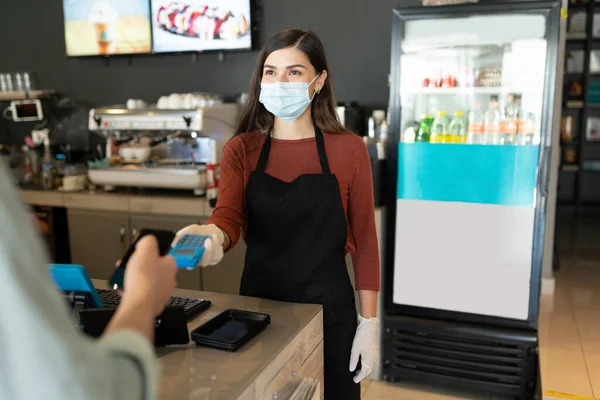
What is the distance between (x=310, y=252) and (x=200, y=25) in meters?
2.93

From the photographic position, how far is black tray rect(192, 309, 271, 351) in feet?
4.09

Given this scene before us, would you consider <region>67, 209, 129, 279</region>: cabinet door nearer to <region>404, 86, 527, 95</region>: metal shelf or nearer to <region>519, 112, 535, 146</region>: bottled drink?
<region>404, 86, 527, 95</region>: metal shelf

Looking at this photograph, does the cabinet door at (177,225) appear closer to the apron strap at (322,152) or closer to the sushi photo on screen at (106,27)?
the sushi photo on screen at (106,27)

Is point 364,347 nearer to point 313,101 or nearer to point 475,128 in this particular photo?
point 313,101

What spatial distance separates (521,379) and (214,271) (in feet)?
6.47

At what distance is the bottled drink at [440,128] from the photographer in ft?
10.2

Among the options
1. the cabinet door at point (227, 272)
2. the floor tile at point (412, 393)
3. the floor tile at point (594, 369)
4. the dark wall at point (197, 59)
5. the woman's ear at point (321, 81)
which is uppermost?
the dark wall at point (197, 59)

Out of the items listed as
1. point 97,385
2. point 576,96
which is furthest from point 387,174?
point 576,96

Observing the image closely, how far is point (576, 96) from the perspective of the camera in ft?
21.4

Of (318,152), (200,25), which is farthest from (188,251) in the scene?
(200,25)

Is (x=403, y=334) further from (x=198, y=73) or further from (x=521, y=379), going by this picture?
(x=198, y=73)

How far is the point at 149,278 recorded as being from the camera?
0.76 m

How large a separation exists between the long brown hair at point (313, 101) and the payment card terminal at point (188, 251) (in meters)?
0.72

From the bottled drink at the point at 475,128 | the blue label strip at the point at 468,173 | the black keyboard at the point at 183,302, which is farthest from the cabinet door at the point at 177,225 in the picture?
the black keyboard at the point at 183,302
